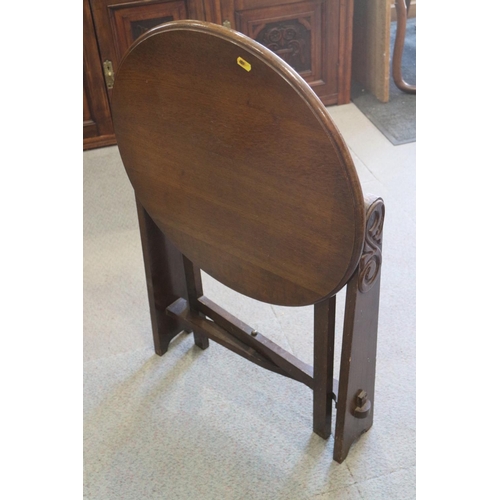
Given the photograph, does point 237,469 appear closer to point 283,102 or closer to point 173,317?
point 173,317

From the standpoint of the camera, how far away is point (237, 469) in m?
1.56

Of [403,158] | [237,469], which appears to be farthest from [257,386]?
[403,158]

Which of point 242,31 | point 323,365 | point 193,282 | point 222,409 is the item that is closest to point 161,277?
point 193,282

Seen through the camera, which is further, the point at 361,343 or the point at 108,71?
the point at 108,71

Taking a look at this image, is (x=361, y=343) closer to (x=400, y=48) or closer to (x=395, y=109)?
(x=395, y=109)

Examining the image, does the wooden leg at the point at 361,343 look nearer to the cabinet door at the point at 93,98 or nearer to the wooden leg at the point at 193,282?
the wooden leg at the point at 193,282

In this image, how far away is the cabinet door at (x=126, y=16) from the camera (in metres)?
2.54

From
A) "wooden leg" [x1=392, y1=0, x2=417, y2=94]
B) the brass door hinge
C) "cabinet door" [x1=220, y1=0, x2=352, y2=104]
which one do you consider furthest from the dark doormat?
the brass door hinge

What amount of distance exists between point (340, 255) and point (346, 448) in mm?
591

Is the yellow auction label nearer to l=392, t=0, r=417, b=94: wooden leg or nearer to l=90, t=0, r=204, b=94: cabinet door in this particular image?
l=90, t=0, r=204, b=94: cabinet door

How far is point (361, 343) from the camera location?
55.6 inches

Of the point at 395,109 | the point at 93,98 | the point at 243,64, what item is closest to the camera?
the point at 243,64

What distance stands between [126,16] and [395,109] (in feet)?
3.90

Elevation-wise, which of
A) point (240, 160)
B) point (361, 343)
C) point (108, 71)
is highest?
point (240, 160)
